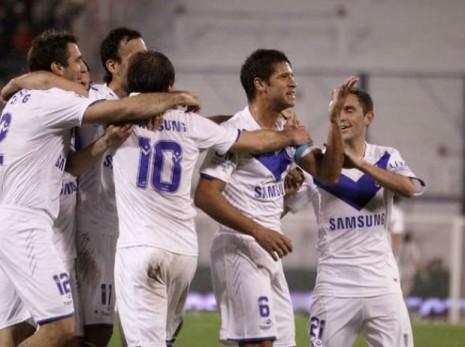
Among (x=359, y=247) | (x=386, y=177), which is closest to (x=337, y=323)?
(x=359, y=247)

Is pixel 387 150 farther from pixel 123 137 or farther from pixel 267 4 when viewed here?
pixel 267 4

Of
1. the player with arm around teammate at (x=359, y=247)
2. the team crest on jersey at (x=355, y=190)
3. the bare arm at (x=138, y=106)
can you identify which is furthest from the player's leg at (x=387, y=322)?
the bare arm at (x=138, y=106)

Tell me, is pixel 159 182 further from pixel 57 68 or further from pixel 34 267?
pixel 57 68

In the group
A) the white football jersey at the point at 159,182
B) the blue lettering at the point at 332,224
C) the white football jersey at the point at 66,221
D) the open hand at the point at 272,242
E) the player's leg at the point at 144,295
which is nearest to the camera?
the player's leg at the point at 144,295

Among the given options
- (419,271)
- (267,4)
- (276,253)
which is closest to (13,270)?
(276,253)

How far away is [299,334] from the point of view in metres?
12.5

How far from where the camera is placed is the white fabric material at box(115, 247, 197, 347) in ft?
22.6

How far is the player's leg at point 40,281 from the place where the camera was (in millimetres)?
7188

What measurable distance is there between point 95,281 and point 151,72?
1.90 m

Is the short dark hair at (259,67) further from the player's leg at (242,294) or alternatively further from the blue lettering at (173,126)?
the player's leg at (242,294)

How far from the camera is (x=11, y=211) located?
24.2 feet

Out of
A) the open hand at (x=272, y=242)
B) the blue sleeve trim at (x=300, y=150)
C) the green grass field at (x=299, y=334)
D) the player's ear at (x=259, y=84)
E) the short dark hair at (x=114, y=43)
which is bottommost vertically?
the green grass field at (x=299, y=334)

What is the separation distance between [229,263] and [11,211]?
1.40 metres

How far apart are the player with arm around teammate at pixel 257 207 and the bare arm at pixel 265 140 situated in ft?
0.45
